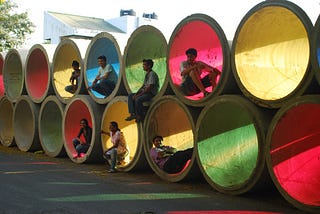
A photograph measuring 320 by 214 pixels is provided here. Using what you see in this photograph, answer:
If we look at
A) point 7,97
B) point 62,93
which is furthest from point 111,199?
point 7,97

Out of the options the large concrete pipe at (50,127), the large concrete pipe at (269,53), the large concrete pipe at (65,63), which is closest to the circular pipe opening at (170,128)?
the large concrete pipe at (269,53)

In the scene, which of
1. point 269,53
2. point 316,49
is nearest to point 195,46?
point 269,53

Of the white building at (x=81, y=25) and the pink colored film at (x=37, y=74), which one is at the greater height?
the white building at (x=81, y=25)

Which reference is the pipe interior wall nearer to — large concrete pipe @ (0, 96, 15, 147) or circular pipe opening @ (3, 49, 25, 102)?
circular pipe opening @ (3, 49, 25, 102)

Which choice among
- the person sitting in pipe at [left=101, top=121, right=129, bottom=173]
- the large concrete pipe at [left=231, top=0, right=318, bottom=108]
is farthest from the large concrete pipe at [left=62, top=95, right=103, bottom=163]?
the large concrete pipe at [left=231, top=0, right=318, bottom=108]

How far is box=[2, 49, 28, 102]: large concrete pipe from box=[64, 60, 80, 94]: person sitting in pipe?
6.98ft

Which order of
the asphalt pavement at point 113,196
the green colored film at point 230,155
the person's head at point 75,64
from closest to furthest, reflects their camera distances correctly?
1. the asphalt pavement at point 113,196
2. the green colored film at point 230,155
3. the person's head at point 75,64

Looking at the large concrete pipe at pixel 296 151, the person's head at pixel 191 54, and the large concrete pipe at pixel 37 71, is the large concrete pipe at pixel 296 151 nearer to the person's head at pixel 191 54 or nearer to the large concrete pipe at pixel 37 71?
the person's head at pixel 191 54

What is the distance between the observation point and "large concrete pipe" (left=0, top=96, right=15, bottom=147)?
40.4 feet

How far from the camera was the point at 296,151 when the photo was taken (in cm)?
587

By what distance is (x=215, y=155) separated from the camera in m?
6.85

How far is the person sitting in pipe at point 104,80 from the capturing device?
8.88 meters

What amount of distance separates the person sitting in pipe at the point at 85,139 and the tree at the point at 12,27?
45.5 ft

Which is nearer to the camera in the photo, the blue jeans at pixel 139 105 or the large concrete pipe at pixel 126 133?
the blue jeans at pixel 139 105
